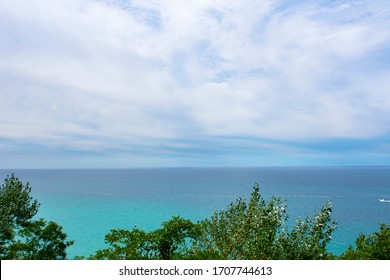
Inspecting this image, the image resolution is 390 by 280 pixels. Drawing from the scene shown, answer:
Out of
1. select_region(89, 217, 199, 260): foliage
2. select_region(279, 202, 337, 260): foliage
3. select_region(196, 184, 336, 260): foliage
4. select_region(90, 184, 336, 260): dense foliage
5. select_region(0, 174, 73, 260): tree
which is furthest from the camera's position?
select_region(0, 174, 73, 260): tree

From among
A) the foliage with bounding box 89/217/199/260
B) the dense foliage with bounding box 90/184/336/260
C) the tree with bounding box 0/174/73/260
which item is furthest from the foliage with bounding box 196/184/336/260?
the tree with bounding box 0/174/73/260

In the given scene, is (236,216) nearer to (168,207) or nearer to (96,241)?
(96,241)

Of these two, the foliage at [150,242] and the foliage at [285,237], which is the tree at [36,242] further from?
the foliage at [285,237]

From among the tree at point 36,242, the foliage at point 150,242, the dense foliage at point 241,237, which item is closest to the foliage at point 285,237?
the dense foliage at point 241,237

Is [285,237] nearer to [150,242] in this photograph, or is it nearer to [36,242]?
[150,242]

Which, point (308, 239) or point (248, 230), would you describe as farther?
point (248, 230)

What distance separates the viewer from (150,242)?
39.9ft

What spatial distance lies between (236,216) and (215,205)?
5835cm

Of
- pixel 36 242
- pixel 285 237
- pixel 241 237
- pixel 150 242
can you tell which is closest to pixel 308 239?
pixel 285 237

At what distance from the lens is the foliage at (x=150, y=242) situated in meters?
11.4

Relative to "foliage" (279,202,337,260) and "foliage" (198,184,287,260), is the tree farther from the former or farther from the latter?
"foliage" (279,202,337,260)

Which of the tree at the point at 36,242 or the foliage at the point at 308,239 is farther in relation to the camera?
the tree at the point at 36,242

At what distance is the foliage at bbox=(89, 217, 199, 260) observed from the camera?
→ 1145cm

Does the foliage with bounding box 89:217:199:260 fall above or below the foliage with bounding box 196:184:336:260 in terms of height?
below
